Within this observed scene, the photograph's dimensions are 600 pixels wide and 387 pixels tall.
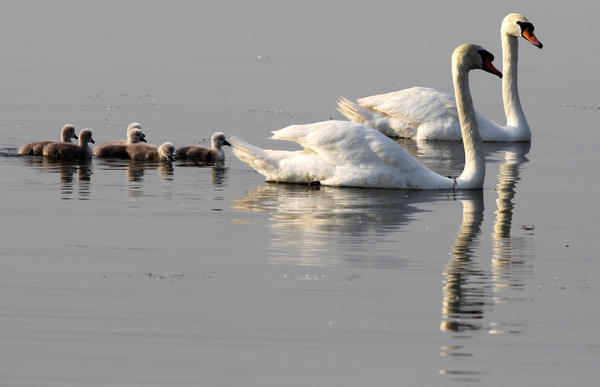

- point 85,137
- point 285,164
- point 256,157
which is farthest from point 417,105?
point 256,157

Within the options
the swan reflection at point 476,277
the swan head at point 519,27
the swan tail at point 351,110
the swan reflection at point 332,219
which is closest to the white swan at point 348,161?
the swan reflection at point 332,219

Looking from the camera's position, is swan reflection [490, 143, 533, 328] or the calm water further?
swan reflection [490, 143, 533, 328]

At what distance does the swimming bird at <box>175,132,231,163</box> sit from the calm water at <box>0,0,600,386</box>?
0.77 feet

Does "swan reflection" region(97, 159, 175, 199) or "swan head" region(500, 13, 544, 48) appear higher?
"swan head" region(500, 13, 544, 48)

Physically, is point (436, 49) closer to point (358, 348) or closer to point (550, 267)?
point (550, 267)

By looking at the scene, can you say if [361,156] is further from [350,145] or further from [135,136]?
[135,136]

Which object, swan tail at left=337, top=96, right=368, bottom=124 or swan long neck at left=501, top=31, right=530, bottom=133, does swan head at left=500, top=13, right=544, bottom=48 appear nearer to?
swan long neck at left=501, top=31, right=530, bottom=133

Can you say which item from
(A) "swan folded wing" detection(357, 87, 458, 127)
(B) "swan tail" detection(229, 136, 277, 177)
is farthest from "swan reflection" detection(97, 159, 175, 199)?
(A) "swan folded wing" detection(357, 87, 458, 127)

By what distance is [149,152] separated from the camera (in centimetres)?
1978

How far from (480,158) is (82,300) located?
8429mm

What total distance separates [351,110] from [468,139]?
6.03m

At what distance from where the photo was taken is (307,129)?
1764cm

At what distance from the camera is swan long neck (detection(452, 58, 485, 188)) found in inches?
719

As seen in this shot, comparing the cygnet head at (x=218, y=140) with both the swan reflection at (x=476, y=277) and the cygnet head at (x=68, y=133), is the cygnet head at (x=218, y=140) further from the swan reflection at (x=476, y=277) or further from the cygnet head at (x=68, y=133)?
the swan reflection at (x=476, y=277)
